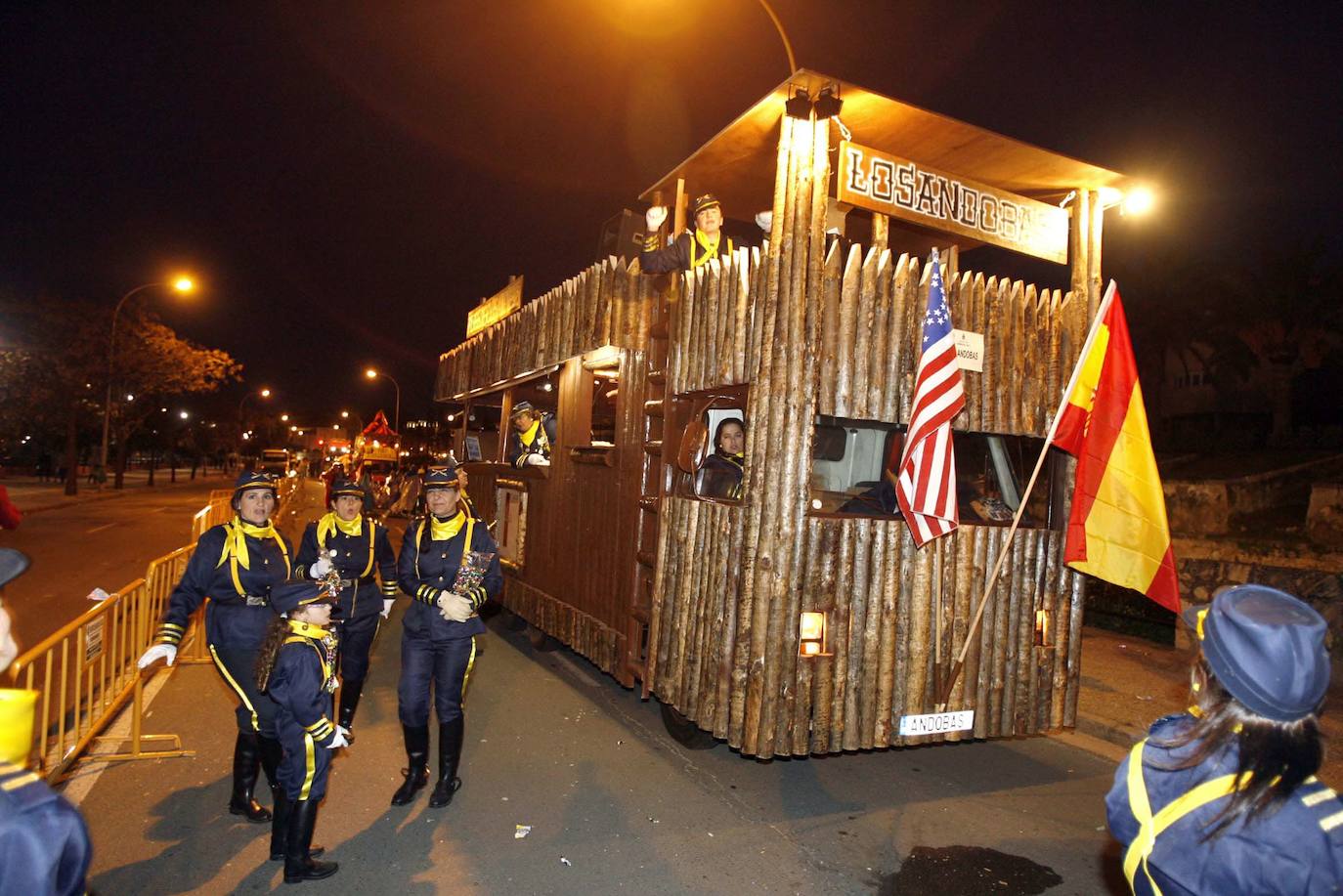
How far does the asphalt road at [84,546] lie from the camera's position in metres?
9.86

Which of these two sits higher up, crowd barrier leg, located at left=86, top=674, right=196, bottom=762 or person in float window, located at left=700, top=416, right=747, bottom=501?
person in float window, located at left=700, top=416, right=747, bottom=501

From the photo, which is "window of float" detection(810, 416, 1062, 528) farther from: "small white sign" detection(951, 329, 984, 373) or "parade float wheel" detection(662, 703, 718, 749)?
"parade float wheel" detection(662, 703, 718, 749)

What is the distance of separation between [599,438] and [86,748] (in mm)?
5171

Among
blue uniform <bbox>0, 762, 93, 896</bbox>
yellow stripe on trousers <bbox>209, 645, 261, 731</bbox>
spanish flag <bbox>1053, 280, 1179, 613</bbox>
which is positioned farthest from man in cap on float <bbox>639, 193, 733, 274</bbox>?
blue uniform <bbox>0, 762, 93, 896</bbox>

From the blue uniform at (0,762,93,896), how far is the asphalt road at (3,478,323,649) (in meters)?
2.53

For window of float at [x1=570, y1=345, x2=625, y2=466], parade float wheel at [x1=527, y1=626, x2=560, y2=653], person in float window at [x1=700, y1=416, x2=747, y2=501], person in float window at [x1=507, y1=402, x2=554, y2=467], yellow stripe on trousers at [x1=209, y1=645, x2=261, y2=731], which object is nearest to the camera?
yellow stripe on trousers at [x1=209, y1=645, x2=261, y2=731]

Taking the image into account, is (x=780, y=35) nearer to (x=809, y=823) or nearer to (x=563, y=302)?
(x=563, y=302)

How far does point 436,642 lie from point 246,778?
1.24m

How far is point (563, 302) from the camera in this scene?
7.73 metres

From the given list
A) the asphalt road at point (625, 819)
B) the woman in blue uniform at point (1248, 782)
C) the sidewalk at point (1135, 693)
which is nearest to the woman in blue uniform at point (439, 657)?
the asphalt road at point (625, 819)

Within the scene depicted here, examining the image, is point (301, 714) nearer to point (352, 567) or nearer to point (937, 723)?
point (352, 567)

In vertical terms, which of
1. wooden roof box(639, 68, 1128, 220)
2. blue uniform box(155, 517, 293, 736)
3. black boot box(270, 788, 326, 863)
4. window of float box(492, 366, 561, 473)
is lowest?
black boot box(270, 788, 326, 863)

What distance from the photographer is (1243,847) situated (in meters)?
1.58

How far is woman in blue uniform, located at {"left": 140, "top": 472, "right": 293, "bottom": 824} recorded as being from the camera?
433 centimetres
